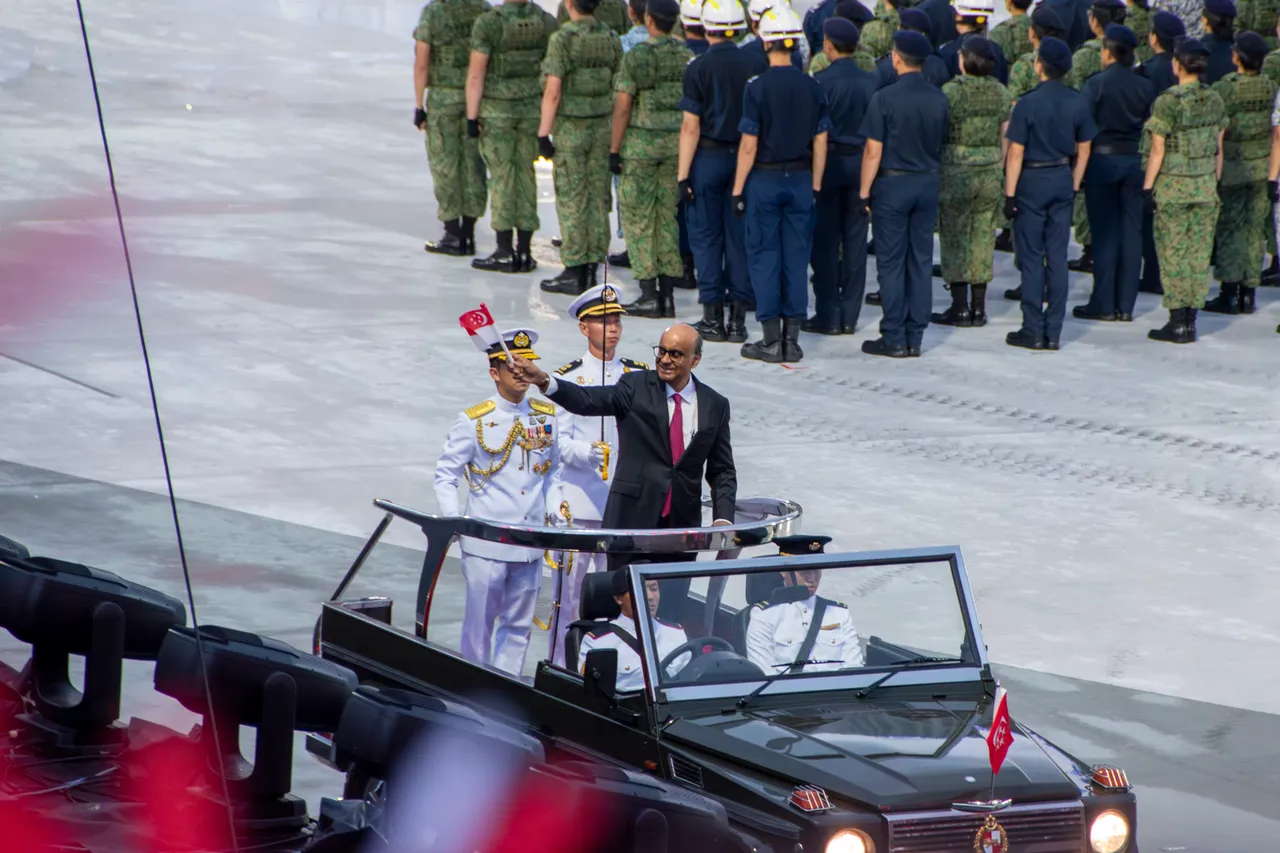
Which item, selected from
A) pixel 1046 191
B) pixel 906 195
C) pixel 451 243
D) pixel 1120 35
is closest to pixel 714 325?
pixel 906 195

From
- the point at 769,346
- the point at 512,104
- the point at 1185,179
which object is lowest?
the point at 769,346

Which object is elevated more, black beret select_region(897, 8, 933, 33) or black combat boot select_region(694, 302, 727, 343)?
black beret select_region(897, 8, 933, 33)

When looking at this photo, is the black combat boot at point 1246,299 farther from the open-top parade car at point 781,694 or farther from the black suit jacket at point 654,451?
the open-top parade car at point 781,694

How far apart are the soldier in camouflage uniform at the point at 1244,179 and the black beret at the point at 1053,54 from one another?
54.6 inches

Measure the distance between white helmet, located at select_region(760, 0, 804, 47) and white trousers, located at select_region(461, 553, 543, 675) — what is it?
21.6 feet

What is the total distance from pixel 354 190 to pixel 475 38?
3878 millimetres

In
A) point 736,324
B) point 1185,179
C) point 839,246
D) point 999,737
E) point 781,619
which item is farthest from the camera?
point 839,246

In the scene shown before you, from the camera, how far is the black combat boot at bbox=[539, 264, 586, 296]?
1545 cm

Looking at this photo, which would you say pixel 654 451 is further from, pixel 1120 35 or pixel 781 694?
pixel 1120 35

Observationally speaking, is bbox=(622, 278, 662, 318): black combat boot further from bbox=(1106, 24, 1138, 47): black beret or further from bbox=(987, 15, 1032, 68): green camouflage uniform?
bbox=(987, 15, 1032, 68): green camouflage uniform

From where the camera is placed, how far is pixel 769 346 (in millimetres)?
14023

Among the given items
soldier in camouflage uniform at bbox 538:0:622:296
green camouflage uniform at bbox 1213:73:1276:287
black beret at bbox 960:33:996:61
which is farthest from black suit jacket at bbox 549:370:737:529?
green camouflage uniform at bbox 1213:73:1276:287

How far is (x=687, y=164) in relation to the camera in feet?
46.3

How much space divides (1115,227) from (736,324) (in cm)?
303
